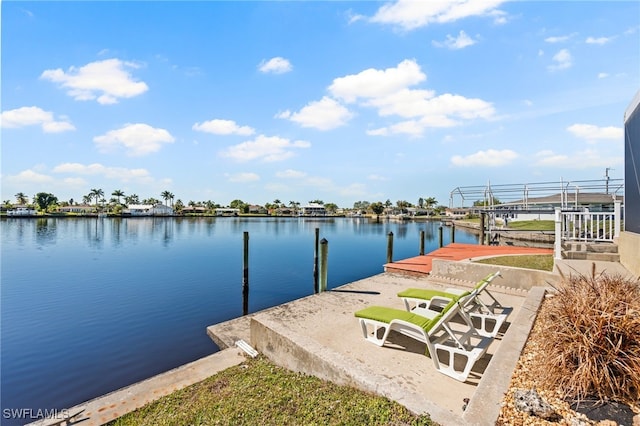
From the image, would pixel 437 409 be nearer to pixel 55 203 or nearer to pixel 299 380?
pixel 299 380

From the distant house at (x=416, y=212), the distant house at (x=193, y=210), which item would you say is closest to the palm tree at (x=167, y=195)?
the distant house at (x=193, y=210)

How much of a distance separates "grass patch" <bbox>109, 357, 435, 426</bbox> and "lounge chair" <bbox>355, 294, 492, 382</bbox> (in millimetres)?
1469

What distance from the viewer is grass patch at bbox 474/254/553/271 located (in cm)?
895

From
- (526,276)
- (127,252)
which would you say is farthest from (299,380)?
(127,252)

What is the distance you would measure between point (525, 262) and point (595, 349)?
7.64 metres

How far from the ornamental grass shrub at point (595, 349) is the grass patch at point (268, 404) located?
1368 mm

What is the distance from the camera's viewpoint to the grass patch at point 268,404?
126 inches

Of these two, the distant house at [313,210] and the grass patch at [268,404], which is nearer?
the grass patch at [268,404]

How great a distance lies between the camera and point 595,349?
2.91 meters

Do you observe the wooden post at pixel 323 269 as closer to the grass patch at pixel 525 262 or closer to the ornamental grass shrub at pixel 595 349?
the grass patch at pixel 525 262

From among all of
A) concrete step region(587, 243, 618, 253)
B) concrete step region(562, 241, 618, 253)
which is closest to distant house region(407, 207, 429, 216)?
concrete step region(562, 241, 618, 253)

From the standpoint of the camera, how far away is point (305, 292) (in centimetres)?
1517

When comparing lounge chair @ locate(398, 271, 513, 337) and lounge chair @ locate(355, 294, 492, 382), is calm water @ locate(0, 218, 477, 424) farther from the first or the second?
lounge chair @ locate(398, 271, 513, 337)

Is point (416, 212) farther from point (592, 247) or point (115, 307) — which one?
point (115, 307)
